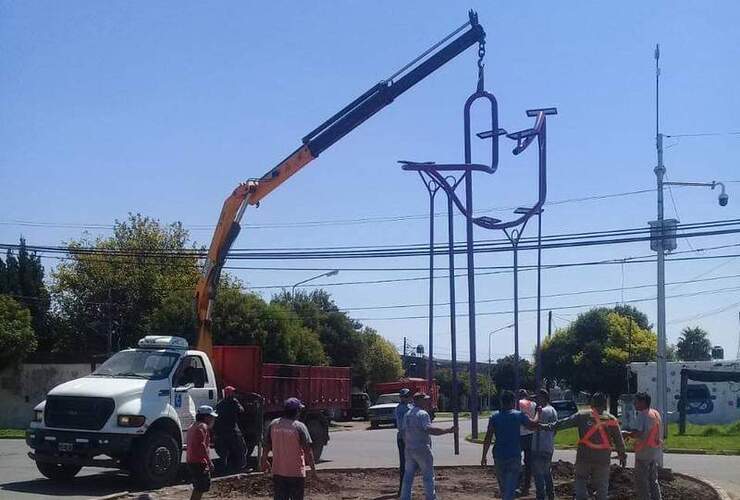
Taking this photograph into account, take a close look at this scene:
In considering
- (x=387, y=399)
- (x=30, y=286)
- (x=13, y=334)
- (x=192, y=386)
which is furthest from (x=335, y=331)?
(x=192, y=386)

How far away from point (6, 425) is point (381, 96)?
86.4 ft

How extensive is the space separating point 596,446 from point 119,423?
793 centimetres

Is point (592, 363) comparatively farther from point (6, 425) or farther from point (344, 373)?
point (344, 373)

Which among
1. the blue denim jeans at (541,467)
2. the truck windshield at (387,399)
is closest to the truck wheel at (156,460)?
the blue denim jeans at (541,467)

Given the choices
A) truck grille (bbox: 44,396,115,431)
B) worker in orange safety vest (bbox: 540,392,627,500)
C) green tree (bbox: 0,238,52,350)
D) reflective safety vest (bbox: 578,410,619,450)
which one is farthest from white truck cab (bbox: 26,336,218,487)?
green tree (bbox: 0,238,52,350)

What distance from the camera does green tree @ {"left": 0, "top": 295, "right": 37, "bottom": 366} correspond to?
37.7 metres

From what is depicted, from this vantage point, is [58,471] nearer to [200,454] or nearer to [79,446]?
[79,446]

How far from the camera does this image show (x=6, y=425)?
Answer: 3941 centimetres

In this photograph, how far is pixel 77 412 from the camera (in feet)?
50.9

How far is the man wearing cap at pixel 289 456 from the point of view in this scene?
10234 mm

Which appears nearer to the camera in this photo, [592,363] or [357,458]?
[357,458]

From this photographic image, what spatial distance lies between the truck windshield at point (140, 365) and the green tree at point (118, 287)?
110ft

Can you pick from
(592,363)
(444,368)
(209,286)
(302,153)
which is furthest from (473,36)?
(444,368)

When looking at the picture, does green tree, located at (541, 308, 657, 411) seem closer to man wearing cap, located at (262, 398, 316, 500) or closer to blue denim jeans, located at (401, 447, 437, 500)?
blue denim jeans, located at (401, 447, 437, 500)
